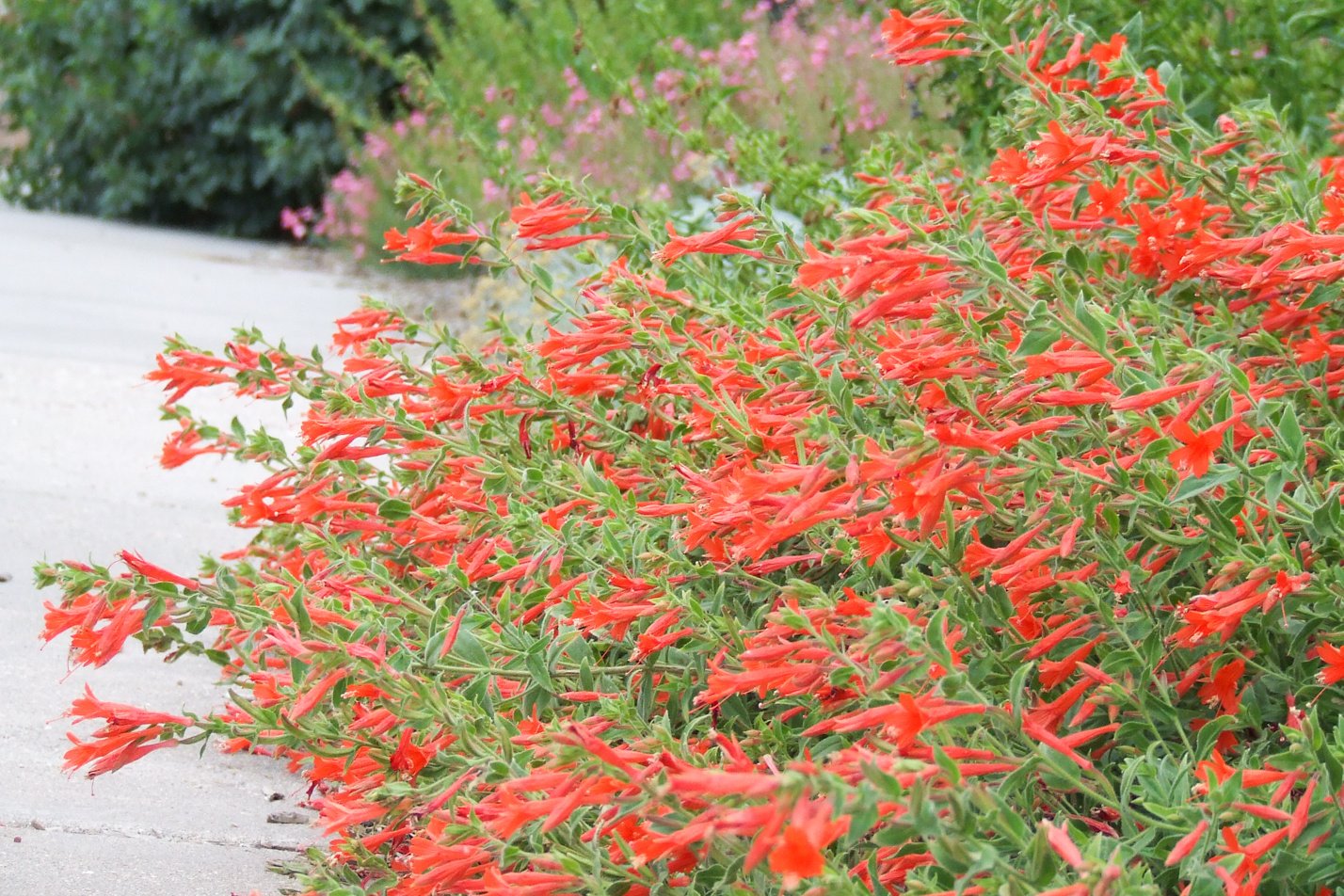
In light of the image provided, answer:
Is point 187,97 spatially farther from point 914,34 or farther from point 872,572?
point 872,572

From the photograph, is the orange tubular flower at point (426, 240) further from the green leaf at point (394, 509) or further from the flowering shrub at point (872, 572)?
the green leaf at point (394, 509)

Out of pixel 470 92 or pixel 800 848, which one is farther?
pixel 470 92

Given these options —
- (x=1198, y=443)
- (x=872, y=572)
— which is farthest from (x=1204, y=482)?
(x=872, y=572)

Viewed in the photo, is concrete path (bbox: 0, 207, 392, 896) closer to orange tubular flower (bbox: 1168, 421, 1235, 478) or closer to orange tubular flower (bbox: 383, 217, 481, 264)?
orange tubular flower (bbox: 383, 217, 481, 264)

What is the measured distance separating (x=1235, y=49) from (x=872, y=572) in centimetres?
299

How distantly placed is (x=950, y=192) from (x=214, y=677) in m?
1.85

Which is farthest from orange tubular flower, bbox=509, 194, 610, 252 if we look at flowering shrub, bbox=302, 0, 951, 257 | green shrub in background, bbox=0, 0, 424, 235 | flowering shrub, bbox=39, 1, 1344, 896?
green shrub in background, bbox=0, 0, 424, 235

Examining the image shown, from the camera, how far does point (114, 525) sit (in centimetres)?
414

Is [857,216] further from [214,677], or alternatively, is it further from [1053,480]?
[214,677]

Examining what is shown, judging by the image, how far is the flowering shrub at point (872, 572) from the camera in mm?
1384

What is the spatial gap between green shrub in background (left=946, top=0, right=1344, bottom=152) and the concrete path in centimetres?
250

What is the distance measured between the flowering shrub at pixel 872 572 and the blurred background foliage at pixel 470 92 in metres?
1.65

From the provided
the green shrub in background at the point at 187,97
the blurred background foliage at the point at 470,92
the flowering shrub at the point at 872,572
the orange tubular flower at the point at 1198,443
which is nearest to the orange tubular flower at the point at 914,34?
the flowering shrub at the point at 872,572

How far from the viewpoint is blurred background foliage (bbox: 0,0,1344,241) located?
4133 mm
